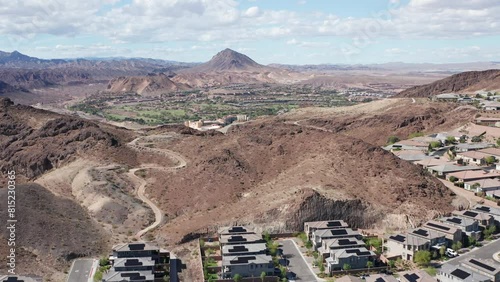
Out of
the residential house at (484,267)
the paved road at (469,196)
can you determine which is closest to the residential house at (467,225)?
the residential house at (484,267)

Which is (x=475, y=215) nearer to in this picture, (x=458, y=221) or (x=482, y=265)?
(x=458, y=221)

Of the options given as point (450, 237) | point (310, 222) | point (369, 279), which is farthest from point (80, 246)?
point (450, 237)

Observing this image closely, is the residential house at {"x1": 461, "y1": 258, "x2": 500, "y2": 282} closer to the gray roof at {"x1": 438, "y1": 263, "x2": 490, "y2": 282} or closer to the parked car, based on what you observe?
the gray roof at {"x1": 438, "y1": 263, "x2": 490, "y2": 282}

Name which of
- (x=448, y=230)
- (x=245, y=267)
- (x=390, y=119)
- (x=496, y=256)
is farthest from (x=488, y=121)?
(x=245, y=267)

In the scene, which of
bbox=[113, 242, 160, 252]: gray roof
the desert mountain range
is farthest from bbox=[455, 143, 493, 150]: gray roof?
bbox=[113, 242, 160, 252]: gray roof

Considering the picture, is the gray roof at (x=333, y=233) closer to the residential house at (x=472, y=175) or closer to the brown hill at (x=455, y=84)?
the residential house at (x=472, y=175)
